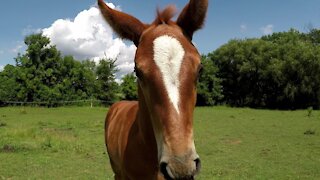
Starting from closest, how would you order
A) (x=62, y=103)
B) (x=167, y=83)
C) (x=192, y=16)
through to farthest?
(x=167, y=83) → (x=192, y=16) → (x=62, y=103)

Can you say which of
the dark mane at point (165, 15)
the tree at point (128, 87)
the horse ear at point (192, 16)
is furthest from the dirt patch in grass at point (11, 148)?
the tree at point (128, 87)

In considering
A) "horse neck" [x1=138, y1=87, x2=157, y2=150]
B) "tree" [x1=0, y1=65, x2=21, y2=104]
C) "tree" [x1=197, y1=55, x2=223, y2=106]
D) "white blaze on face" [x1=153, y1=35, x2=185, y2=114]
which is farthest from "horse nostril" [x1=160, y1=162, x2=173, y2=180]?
"tree" [x1=197, y1=55, x2=223, y2=106]

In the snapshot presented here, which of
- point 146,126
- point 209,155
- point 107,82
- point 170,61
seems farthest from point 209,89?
point 170,61

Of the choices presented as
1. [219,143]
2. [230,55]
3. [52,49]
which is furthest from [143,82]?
[230,55]

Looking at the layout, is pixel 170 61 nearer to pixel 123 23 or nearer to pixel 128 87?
pixel 123 23

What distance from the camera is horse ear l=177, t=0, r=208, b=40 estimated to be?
117 inches

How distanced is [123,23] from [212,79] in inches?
1914

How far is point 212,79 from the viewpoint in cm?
5116

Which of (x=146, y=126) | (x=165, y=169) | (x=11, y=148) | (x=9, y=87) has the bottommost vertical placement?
(x=11, y=148)

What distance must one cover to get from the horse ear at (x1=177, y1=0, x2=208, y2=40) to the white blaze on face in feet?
1.27

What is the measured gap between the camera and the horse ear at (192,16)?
117 inches

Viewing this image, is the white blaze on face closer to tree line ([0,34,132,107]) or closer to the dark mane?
the dark mane

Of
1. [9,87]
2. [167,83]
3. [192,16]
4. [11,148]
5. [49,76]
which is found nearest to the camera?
[167,83]

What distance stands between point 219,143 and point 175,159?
12.5 m
